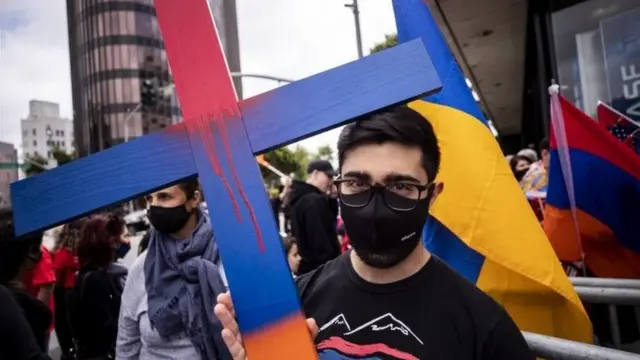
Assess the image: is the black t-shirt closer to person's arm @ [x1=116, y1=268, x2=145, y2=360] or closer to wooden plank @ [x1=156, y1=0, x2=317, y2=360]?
wooden plank @ [x1=156, y1=0, x2=317, y2=360]

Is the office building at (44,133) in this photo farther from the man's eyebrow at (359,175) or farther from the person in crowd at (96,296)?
the man's eyebrow at (359,175)

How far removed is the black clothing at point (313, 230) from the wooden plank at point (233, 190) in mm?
3185

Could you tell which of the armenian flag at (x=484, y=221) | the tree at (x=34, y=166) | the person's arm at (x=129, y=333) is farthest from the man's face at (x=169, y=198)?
the tree at (x=34, y=166)

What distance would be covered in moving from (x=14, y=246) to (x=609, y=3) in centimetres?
611

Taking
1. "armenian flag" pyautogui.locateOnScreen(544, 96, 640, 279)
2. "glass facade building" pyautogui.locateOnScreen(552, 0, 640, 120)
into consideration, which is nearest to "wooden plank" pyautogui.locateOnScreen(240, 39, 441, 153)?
"armenian flag" pyautogui.locateOnScreen(544, 96, 640, 279)

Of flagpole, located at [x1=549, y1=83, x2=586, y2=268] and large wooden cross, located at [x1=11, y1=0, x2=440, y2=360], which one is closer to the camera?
large wooden cross, located at [x1=11, y1=0, x2=440, y2=360]

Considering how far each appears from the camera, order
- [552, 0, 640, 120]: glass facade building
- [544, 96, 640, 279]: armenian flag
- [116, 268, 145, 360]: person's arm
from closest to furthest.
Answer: [116, 268, 145, 360]: person's arm, [544, 96, 640, 279]: armenian flag, [552, 0, 640, 120]: glass facade building

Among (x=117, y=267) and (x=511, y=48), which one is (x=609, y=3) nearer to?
(x=511, y=48)

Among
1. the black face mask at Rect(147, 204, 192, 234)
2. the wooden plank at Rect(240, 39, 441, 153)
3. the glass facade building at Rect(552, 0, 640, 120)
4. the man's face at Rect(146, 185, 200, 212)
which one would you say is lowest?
the black face mask at Rect(147, 204, 192, 234)

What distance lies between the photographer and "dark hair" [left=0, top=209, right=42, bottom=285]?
217 cm

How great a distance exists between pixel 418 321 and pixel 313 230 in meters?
3.11

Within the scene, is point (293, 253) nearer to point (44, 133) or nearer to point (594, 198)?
point (594, 198)

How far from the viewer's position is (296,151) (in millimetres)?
57250

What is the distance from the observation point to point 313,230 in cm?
421
